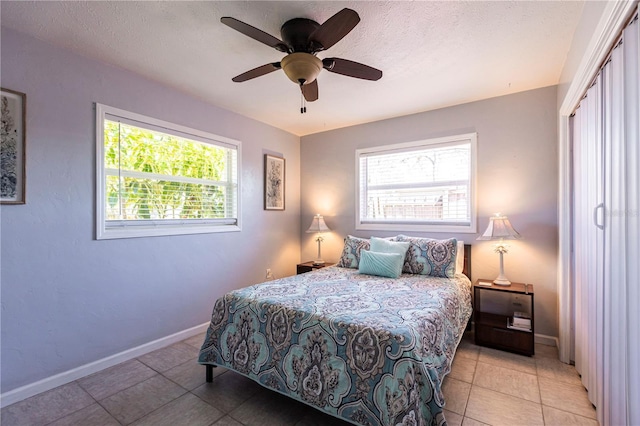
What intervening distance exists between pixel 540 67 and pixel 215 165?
10.9ft

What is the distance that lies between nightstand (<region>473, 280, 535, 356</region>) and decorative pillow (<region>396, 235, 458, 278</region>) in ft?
1.12

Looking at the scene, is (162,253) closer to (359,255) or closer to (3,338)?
(3,338)

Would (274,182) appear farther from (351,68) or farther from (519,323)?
(519,323)

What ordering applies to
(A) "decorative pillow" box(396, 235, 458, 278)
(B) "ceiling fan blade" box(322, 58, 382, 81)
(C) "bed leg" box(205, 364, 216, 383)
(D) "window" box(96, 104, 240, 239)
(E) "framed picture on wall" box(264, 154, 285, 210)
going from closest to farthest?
(B) "ceiling fan blade" box(322, 58, 382, 81) < (C) "bed leg" box(205, 364, 216, 383) < (D) "window" box(96, 104, 240, 239) < (A) "decorative pillow" box(396, 235, 458, 278) < (E) "framed picture on wall" box(264, 154, 285, 210)

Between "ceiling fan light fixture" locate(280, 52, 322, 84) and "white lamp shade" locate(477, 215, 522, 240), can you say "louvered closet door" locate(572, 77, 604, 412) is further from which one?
"ceiling fan light fixture" locate(280, 52, 322, 84)

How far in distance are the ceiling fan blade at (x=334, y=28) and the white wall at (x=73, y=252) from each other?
72.8 inches

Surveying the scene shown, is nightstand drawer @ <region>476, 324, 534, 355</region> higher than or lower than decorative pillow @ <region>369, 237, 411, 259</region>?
lower

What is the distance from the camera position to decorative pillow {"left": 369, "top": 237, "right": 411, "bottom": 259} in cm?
304

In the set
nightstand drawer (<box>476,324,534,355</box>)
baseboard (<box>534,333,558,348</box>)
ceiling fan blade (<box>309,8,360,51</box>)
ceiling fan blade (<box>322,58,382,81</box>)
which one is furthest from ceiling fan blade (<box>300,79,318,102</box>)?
baseboard (<box>534,333,558,348</box>)

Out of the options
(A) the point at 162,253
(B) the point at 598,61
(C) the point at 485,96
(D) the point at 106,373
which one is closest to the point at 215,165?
(A) the point at 162,253

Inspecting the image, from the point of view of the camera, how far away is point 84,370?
7.48 feet

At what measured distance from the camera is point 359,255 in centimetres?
334

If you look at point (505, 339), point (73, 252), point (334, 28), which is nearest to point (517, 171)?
point (505, 339)

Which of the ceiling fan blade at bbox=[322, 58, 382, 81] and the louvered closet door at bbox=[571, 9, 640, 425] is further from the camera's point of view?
the ceiling fan blade at bbox=[322, 58, 382, 81]
